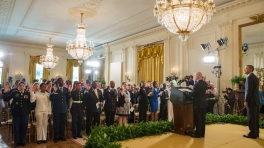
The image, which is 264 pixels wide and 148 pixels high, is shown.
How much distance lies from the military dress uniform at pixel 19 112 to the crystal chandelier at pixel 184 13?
11.9 ft

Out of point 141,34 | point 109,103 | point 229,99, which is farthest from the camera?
point 141,34

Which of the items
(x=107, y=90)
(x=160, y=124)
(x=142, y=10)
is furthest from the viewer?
(x=142, y=10)

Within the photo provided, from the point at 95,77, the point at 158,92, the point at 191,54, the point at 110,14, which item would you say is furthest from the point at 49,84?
the point at 95,77

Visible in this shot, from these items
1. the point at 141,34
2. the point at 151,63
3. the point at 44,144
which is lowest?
the point at 44,144

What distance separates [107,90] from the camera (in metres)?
6.03

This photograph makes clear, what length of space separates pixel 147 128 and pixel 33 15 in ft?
23.3

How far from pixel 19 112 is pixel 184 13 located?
13.7 ft

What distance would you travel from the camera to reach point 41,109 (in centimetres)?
490

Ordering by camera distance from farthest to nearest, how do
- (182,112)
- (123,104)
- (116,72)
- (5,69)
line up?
(5,69) < (116,72) < (123,104) < (182,112)

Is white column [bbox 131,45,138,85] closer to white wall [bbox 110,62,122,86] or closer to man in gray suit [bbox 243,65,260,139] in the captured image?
white wall [bbox 110,62,122,86]

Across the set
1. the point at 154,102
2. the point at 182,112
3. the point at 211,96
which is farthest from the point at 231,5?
the point at 182,112

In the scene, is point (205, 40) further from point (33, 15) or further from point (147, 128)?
point (33, 15)

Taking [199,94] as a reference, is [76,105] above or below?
below

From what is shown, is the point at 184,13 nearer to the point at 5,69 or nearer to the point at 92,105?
the point at 92,105
